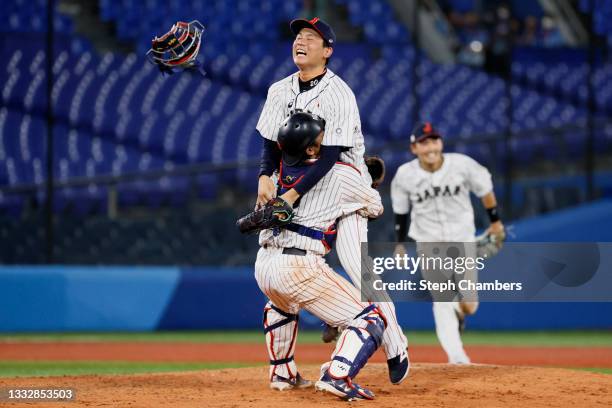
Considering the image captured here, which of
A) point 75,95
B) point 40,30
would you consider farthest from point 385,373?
point 75,95

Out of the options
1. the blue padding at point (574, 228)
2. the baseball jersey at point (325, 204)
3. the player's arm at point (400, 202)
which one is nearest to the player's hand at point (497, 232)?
the player's arm at point (400, 202)

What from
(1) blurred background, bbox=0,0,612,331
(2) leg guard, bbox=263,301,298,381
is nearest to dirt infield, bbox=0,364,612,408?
→ (2) leg guard, bbox=263,301,298,381

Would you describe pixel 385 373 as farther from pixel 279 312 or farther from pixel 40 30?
pixel 40 30

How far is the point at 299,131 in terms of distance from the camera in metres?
5.70

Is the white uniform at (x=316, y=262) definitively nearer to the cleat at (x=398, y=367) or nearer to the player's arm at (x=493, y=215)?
the cleat at (x=398, y=367)

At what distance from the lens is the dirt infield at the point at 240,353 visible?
973cm

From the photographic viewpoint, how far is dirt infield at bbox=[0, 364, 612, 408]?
19.0ft

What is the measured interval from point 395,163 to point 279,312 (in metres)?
7.53

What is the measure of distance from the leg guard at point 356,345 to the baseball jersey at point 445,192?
10.3 ft

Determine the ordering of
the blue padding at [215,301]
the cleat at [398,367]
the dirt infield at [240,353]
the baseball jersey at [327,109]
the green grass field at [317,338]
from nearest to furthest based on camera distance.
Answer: the baseball jersey at [327,109]
the cleat at [398,367]
the dirt infield at [240,353]
the green grass field at [317,338]
the blue padding at [215,301]

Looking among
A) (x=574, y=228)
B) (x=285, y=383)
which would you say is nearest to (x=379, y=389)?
(x=285, y=383)

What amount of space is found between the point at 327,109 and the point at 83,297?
23.2ft

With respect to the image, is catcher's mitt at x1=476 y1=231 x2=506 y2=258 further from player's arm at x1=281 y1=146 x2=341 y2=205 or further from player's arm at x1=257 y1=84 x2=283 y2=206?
player's arm at x1=281 y1=146 x2=341 y2=205

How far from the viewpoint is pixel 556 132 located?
45.8ft
